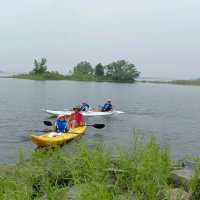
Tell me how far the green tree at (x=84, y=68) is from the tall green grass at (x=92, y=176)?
120085mm

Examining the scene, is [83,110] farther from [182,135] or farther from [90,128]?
[182,135]

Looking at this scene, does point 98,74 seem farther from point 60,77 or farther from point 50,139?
point 50,139

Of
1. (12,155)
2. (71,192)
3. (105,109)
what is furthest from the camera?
(105,109)

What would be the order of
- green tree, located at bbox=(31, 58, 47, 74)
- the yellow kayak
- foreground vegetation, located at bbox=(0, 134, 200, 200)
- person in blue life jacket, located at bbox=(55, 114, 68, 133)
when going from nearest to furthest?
foreground vegetation, located at bbox=(0, 134, 200, 200) < the yellow kayak < person in blue life jacket, located at bbox=(55, 114, 68, 133) < green tree, located at bbox=(31, 58, 47, 74)

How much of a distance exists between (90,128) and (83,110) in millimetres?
6616

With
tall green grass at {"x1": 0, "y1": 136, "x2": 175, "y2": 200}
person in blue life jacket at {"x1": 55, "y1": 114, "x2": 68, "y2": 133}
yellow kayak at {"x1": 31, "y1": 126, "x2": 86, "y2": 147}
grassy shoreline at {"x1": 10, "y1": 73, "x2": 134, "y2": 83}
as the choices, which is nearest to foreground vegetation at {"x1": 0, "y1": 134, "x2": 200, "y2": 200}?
tall green grass at {"x1": 0, "y1": 136, "x2": 175, "y2": 200}

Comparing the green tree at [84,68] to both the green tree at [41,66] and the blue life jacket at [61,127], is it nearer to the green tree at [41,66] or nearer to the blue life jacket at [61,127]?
the green tree at [41,66]

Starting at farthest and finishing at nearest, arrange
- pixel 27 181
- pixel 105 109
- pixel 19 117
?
pixel 105 109
pixel 19 117
pixel 27 181

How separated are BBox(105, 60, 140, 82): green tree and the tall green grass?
373 feet

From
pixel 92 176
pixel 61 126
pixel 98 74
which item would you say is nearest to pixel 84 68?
pixel 98 74

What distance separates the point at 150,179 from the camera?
6.35m

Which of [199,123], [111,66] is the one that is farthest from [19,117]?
[111,66]

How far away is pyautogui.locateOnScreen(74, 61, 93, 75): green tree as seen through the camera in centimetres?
12838

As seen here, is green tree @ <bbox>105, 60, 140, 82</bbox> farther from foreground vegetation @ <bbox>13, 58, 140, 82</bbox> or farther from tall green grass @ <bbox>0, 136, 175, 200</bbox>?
tall green grass @ <bbox>0, 136, 175, 200</bbox>
